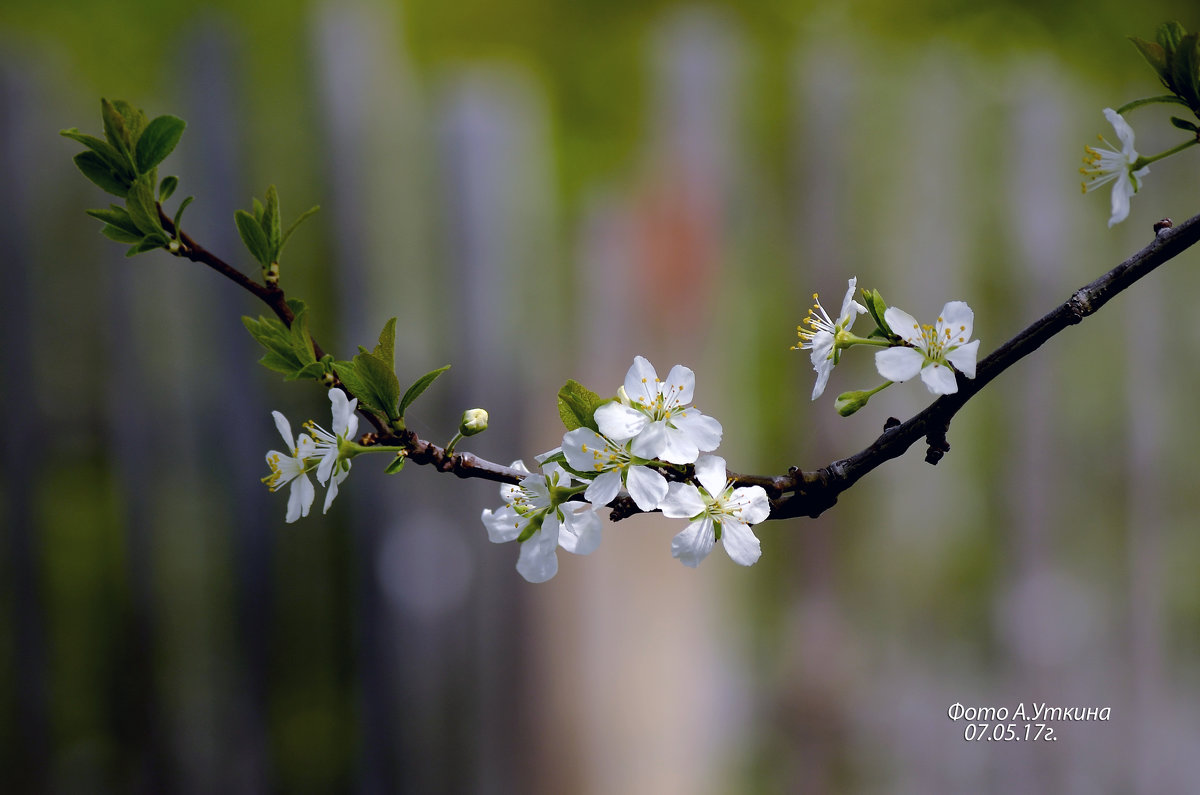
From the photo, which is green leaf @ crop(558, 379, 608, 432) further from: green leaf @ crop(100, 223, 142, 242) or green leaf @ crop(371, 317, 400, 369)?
green leaf @ crop(100, 223, 142, 242)

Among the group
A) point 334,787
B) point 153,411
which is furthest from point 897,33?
point 334,787

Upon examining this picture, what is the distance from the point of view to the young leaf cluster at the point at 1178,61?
1.01ft

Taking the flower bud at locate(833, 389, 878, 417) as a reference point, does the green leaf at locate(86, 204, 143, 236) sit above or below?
above

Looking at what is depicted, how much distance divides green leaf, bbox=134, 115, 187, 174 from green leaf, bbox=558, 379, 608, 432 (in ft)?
0.56

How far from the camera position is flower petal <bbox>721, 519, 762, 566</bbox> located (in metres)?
0.32

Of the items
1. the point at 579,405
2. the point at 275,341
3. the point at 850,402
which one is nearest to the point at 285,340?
the point at 275,341

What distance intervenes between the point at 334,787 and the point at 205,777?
6.2 inches

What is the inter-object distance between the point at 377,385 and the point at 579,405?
8 cm

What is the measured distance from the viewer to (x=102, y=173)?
0.29 metres

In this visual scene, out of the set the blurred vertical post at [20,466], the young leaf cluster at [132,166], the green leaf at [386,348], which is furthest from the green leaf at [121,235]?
the blurred vertical post at [20,466]

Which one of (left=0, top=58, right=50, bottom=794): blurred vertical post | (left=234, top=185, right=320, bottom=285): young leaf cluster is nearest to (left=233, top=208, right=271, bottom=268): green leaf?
(left=234, top=185, right=320, bottom=285): young leaf cluster

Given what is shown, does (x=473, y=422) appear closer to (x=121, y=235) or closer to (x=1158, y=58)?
(x=121, y=235)

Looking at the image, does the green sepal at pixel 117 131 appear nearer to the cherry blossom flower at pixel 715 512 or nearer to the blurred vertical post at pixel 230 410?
the cherry blossom flower at pixel 715 512

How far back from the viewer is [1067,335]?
3.56 feet
